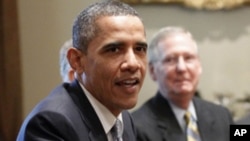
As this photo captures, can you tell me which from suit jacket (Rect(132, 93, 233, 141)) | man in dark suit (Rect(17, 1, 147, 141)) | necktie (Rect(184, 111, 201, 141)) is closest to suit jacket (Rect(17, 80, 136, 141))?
man in dark suit (Rect(17, 1, 147, 141))

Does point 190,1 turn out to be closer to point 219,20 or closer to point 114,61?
point 219,20

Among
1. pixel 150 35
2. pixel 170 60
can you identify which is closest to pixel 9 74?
pixel 150 35

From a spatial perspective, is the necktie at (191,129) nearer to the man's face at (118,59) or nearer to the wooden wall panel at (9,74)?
the man's face at (118,59)

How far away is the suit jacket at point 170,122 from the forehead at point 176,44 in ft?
0.74

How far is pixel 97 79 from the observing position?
1409mm

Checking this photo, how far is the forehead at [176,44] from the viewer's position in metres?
2.41

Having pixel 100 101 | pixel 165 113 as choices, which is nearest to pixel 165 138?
pixel 165 113

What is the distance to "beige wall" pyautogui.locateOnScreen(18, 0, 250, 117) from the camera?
318 cm

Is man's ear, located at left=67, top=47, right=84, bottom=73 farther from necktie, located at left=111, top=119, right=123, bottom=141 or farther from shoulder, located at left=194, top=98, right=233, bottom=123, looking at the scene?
shoulder, located at left=194, top=98, right=233, bottom=123

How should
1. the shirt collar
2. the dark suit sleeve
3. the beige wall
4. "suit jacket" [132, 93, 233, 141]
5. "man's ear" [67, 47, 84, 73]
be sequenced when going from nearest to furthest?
the dark suit sleeve, "man's ear" [67, 47, 84, 73], "suit jacket" [132, 93, 233, 141], the shirt collar, the beige wall

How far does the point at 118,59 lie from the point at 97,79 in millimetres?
92

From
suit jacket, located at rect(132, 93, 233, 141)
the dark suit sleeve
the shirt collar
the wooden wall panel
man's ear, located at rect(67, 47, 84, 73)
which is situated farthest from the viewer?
the wooden wall panel

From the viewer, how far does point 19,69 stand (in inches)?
122

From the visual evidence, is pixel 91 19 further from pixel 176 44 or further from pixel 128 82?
pixel 176 44
